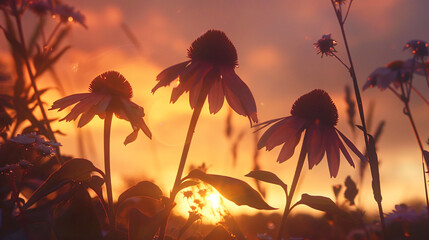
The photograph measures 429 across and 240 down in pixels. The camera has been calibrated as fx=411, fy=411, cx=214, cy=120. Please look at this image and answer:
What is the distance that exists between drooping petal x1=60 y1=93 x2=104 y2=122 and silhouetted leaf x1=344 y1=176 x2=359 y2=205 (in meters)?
1.45

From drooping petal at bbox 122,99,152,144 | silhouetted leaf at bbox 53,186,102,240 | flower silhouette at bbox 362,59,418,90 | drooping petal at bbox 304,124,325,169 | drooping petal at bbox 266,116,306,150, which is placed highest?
flower silhouette at bbox 362,59,418,90

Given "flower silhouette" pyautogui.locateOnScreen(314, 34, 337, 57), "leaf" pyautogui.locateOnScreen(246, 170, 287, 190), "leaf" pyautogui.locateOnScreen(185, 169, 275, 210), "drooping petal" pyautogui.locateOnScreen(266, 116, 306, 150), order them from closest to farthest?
1. "leaf" pyautogui.locateOnScreen(185, 169, 275, 210)
2. "leaf" pyautogui.locateOnScreen(246, 170, 287, 190)
3. "drooping petal" pyautogui.locateOnScreen(266, 116, 306, 150)
4. "flower silhouette" pyautogui.locateOnScreen(314, 34, 337, 57)

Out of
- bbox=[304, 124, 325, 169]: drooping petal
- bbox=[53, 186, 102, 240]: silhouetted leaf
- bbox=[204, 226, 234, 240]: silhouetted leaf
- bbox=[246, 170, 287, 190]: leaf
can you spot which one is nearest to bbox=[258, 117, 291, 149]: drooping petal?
bbox=[304, 124, 325, 169]: drooping petal

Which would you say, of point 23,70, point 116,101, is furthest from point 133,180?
point 116,101

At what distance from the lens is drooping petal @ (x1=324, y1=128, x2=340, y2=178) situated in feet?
5.87

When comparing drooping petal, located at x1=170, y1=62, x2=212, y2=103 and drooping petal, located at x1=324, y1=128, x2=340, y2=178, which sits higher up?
drooping petal, located at x1=170, y1=62, x2=212, y2=103

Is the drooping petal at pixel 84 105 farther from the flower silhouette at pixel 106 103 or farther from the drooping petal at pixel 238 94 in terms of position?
the drooping petal at pixel 238 94

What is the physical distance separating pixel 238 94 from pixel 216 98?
0.21 meters

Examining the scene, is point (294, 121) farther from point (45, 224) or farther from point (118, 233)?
point (45, 224)

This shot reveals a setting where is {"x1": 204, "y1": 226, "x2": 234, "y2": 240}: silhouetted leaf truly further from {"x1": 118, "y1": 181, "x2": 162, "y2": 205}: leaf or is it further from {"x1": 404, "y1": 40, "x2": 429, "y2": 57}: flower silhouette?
{"x1": 404, "y1": 40, "x2": 429, "y2": 57}: flower silhouette

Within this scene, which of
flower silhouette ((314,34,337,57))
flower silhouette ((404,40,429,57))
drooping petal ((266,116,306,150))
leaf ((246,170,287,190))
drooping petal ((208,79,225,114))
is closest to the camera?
leaf ((246,170,287,190))

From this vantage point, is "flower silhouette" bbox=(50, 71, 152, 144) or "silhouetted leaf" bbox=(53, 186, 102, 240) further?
"flower silhouette" bbox=(50, 71, 152, 144)

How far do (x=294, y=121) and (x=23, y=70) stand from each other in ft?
6.06

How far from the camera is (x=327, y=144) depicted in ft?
6.02
